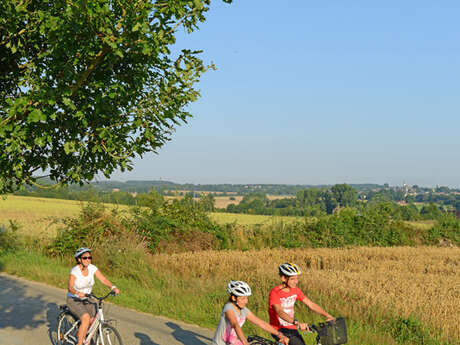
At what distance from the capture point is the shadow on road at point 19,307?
33.8 feet

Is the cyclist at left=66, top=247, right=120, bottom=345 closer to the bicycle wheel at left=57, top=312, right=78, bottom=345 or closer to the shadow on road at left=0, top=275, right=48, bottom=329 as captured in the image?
the bicycle wheel at left=57, top=312, right=78, bottom=345

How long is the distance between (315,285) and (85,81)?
8737 millimetres

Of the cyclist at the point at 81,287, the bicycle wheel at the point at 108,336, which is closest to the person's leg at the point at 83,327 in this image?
the cyclist at the point at 81,287

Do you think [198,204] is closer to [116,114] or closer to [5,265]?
[5,265]

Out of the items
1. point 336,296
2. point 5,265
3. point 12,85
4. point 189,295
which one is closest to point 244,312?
point 12,85

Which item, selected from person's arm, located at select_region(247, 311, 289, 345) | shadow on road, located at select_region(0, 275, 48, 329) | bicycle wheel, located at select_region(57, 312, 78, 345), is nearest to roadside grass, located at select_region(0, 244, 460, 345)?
shadow on road, located at select_region(0, 275, 48, 329)

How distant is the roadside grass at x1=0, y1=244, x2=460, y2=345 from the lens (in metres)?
9.50

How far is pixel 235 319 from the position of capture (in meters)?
5.43

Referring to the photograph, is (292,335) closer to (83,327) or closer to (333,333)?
(333,333)

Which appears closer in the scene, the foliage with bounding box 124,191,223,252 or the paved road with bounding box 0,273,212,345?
the paved road with bounding box 0,273,212,345

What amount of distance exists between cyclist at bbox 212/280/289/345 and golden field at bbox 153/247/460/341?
5.07m

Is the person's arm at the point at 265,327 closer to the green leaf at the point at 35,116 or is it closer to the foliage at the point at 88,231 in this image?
the green leaf at the point at 35,116

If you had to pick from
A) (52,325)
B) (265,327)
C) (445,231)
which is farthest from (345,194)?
(265,327)

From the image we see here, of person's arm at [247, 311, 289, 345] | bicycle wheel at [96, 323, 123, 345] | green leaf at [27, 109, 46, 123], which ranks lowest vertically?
bicycle wheel at [96, 323, 123, 345]
